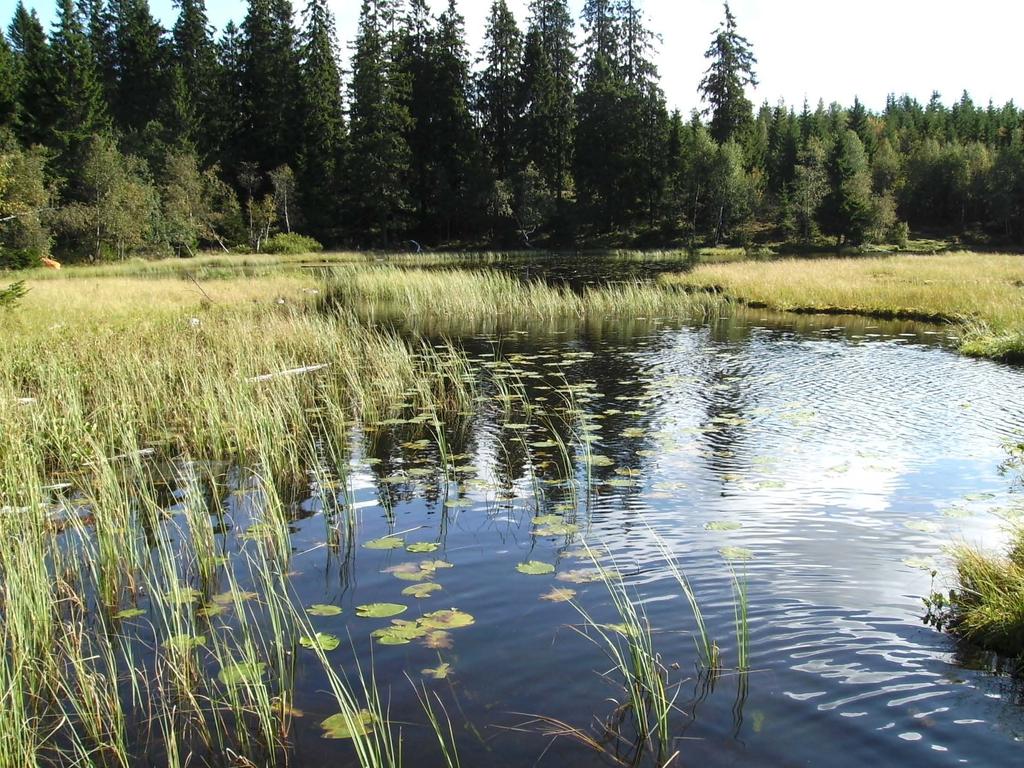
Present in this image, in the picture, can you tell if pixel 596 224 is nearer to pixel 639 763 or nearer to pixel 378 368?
pixel 378 368

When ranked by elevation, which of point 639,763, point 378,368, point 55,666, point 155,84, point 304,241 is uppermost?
point 155,84

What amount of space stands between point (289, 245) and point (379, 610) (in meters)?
49.7

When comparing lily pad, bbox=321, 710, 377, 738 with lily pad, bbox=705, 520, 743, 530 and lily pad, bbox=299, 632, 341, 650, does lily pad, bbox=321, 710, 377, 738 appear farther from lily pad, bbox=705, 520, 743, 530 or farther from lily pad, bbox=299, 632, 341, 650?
lily pad, bbox=705, 520, 743, 530

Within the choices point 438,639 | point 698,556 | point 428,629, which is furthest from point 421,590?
point 698,556

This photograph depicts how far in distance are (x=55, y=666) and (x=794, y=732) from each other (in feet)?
12.7

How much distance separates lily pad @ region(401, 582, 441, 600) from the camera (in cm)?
561

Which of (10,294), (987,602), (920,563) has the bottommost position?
(920,563)

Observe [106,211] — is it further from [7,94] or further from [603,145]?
[603,145]

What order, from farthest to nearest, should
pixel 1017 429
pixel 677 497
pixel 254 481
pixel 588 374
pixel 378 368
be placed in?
pixel 588 374 → pixel 378 368 → pixel 1017 429 → pixel 254 481 → pixel 677 497

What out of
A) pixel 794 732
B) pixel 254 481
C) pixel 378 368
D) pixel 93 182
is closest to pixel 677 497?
pixel 794 732

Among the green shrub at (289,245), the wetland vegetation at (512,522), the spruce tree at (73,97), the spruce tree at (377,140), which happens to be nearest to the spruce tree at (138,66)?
the spruce tree at (73,97)

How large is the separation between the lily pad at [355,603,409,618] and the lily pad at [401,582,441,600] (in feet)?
0.65

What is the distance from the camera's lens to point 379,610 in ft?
17.4

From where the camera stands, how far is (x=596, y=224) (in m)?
65.7
